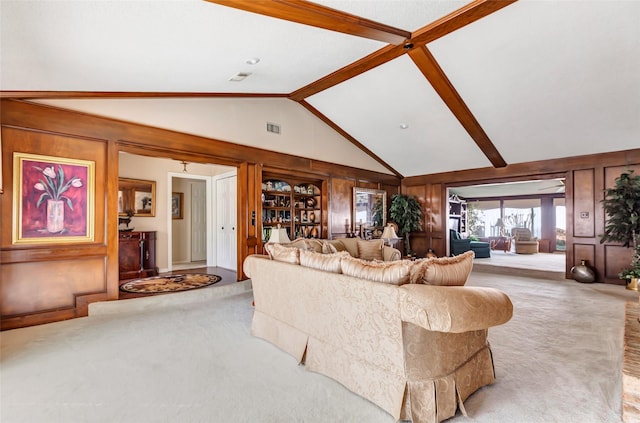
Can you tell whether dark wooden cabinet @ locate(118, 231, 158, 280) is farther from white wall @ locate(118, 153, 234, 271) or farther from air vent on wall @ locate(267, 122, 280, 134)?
air vent on wall @ locate(267, 122, 280, 134)

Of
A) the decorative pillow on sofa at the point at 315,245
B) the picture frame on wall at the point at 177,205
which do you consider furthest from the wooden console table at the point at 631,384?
the picture frame on wall at the point at 177,205

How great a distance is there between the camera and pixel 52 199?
3.47 m

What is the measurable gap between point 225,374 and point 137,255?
4304 millimetres

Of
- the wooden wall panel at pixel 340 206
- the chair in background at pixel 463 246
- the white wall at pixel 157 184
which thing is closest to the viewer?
the white wall at pixel 157 184

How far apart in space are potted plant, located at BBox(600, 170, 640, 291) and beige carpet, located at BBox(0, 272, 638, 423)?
2085mm

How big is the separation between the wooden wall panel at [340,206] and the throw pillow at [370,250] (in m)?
1.72

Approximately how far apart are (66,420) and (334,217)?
18.3ft

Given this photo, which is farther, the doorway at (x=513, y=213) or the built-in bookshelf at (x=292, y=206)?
the doorway at (x=513, y=213)

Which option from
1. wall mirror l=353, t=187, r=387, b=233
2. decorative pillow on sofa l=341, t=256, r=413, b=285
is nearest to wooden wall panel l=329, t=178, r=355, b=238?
wall mirror l=353, t=187, r=387, b=233

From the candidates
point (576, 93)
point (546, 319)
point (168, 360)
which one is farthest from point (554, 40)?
point (168, 360)

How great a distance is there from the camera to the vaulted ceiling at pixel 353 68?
241cm

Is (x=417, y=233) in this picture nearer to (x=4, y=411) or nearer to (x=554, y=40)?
(x=554, y=40)

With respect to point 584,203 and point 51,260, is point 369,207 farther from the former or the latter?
point 51,260

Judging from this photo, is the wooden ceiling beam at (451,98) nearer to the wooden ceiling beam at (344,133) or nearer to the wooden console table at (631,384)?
the wooden ceiling beam at (344,133)
